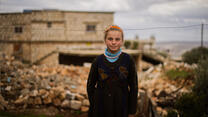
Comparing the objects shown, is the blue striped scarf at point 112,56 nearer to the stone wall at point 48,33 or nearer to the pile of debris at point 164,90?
the pile of debris at point 164,90

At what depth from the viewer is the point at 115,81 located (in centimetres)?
237

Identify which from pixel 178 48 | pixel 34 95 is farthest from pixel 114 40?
pixel 178 48

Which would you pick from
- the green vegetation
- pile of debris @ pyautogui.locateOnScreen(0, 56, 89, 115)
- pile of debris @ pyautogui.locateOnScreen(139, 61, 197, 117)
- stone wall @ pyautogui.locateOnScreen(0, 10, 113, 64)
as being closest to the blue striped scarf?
pile of debris @ pyautogui.locateOnScreen(139, 61, 197, 117)

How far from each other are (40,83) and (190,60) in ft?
30.8

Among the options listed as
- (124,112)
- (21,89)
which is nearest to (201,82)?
(124,112)

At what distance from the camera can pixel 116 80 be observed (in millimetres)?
2371

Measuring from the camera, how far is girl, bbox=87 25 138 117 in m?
2.36

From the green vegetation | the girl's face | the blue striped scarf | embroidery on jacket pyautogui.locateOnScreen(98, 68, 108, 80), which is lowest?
the green vegetation

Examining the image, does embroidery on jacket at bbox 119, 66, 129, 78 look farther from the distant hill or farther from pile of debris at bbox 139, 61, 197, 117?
the distant hill

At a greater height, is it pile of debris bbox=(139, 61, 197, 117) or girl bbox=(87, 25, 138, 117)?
girl bbox=(87, 25, 138, 117)

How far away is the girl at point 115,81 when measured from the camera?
2.36 m

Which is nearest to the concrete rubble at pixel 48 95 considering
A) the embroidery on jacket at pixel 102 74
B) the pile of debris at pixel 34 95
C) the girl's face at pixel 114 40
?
the pile of debris at pixel 34 95

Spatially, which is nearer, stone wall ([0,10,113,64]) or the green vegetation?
the green vegetation

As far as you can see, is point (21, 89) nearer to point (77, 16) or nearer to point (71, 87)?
point (71, 87)
